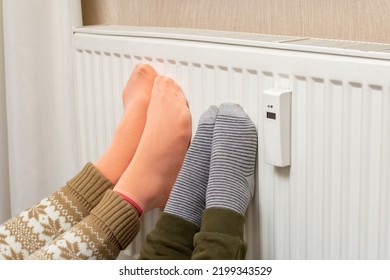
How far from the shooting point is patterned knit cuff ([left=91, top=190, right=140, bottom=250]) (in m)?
1.24

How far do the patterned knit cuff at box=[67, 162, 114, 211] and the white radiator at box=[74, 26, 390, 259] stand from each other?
0.20 metres

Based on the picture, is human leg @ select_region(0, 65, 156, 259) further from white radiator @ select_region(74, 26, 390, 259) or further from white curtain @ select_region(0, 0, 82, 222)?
white curtain @ select_region(0, 0, 82, 222)

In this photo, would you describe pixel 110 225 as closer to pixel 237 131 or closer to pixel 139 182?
pixel 139 182

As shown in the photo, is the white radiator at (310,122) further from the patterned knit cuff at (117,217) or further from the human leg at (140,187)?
the patterned knit cuff at (117,217)

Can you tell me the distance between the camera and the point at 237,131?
3.76 ft

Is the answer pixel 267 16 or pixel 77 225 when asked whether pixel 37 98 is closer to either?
pixel 77 225

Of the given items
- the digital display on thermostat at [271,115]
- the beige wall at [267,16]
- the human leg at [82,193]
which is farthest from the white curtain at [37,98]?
the digital display on thermostat at [271,115]

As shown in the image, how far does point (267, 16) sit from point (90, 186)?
1.37 feet

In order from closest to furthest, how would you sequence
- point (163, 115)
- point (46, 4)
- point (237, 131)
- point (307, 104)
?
point (307, 104)
point (237, 131)
point (163, 115)
point (46, 4)

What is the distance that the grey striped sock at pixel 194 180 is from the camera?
3.94ft

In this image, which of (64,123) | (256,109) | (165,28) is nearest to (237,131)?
(256,109)

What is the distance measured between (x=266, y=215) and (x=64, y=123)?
60 cm

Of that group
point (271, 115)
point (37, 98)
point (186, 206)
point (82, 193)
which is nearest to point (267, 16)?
point (271, 115)

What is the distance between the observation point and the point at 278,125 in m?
1.08
